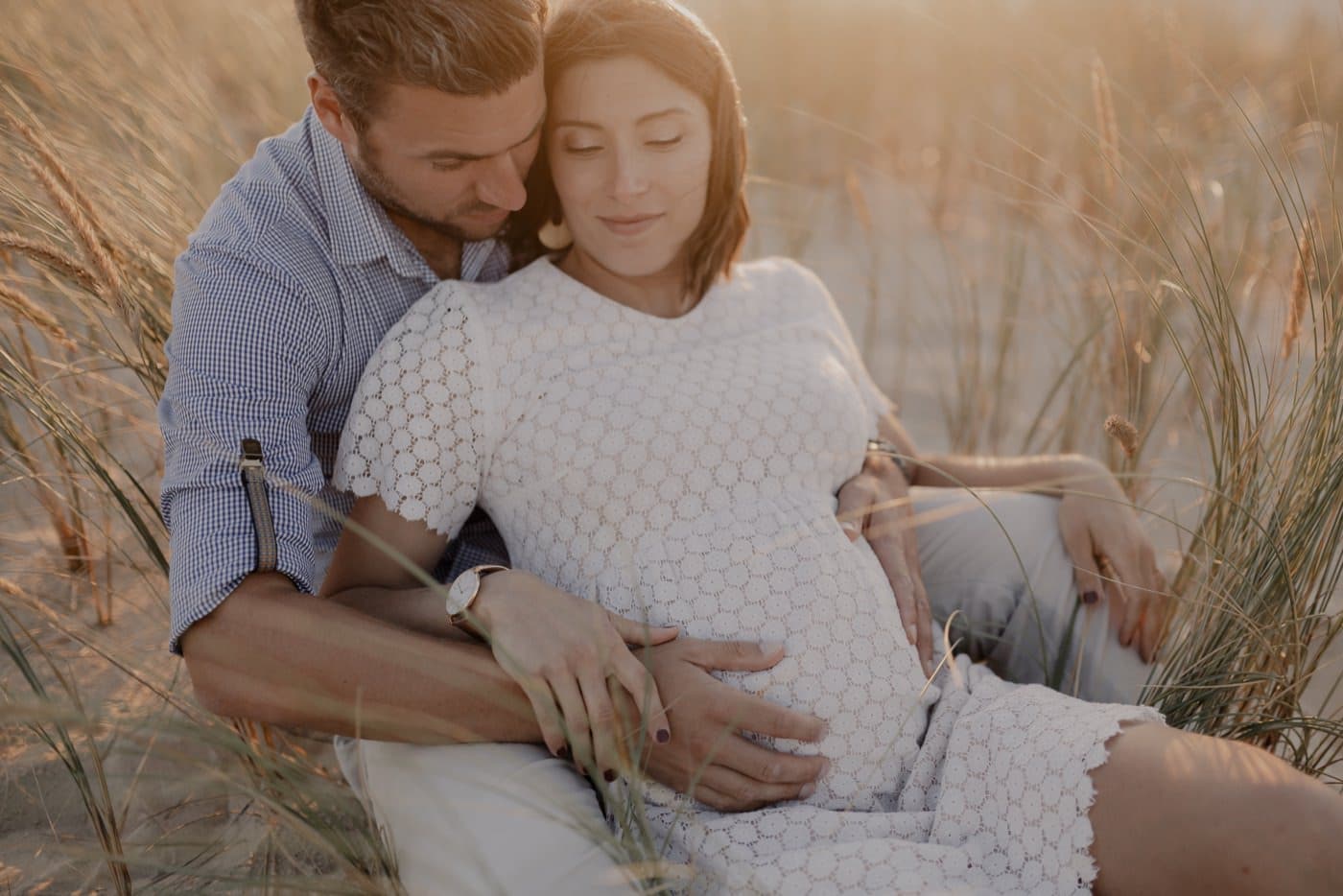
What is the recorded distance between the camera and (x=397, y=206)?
2.24m

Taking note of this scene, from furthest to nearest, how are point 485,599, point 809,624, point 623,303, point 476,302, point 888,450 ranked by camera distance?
point 888,450, point 623,303, point 476,302, point 809,624, point 485,599

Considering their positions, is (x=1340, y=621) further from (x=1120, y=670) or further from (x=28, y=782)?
(x=28, y=782)

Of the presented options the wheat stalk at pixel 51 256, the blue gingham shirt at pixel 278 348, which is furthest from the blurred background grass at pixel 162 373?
the blue gingham shirt at pixel 278 348

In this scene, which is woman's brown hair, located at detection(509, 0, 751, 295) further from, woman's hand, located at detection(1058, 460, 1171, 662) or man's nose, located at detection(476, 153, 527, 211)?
woman's hand, located at detection(1058, 460, 1171, 662)

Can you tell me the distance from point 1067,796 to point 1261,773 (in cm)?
27

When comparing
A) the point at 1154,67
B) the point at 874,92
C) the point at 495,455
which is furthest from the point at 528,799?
the point at 874,92

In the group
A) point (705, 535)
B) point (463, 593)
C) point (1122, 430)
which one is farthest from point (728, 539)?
point (1122, 430)

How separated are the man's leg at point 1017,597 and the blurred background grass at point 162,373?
0.52 feet

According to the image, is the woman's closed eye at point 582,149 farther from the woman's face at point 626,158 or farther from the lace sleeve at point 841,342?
the lace sleeve at point 841,342

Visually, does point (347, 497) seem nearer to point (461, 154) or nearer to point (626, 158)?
point (461, 154)

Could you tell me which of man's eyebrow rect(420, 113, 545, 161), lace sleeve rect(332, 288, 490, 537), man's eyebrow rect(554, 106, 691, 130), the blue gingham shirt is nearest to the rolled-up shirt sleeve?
the blue gingham shirt

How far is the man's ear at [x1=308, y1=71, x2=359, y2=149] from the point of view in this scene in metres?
2.17

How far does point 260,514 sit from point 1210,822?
5.09 feet

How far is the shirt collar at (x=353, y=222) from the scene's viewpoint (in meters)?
2.20
